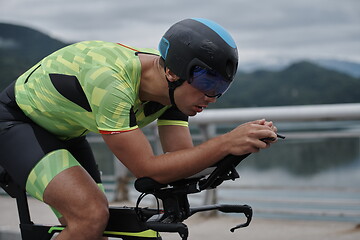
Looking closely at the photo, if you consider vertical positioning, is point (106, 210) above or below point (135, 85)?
below

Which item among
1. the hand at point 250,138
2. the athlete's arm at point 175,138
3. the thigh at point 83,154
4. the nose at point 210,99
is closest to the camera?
the hand at point 250,138

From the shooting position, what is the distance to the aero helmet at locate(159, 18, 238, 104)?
7.74 ft

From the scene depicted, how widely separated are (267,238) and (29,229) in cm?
281

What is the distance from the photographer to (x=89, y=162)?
124 inches

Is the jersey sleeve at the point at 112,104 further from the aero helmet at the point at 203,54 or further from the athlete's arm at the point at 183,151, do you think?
the aero helmet at the point at 203,54

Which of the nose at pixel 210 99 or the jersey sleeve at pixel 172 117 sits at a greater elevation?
the nose at pixel 210 99

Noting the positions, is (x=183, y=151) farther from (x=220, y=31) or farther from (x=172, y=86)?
(x=220, y=31)

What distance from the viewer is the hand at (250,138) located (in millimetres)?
2229

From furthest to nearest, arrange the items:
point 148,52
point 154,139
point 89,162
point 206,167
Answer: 1. point 154,139
2. point 89,162
3. point 148,52
4. point 206,167

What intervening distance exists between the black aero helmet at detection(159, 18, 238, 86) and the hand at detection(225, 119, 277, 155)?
273 millimetres

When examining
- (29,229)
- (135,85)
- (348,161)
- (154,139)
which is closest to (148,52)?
(135,85)

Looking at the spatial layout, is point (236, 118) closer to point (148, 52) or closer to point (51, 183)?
point (148, 52)

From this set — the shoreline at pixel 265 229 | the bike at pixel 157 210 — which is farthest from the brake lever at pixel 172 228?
the shoreline at pixel 265 229

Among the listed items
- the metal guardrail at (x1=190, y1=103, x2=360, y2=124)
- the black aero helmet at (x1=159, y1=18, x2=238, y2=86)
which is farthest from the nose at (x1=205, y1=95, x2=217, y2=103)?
the metal guardrail at (x1=190, y1=103, x2=360, y2=124)
